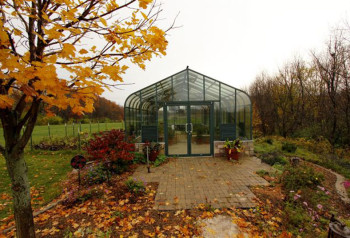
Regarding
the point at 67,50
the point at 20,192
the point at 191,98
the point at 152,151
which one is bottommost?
the point at 152,151

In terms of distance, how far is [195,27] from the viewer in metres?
6.30

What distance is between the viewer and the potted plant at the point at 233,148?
6.50 meters

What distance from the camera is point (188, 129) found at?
7035mm

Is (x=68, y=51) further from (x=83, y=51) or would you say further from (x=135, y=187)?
(x=135, y=187)

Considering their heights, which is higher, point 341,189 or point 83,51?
point 83,51

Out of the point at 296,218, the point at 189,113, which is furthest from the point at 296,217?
the point at 189,113

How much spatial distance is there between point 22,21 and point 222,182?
5001 millimetres

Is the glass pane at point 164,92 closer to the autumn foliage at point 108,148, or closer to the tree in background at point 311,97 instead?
the autumn foliage at point 108,148

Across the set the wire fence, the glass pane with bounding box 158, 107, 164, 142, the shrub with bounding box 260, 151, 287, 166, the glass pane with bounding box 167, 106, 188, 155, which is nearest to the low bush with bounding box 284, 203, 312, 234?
the shrub with bounding box 260, 151, 287, 166

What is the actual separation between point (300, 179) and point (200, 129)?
152 inches

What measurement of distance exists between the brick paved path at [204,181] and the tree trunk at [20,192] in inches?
81.1

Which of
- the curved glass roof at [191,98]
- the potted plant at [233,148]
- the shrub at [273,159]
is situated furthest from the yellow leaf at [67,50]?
the shrub at [273,159]

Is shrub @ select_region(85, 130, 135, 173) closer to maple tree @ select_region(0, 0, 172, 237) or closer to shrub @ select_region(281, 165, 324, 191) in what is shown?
maple tree @ select_region(0, 0, 172, 237)

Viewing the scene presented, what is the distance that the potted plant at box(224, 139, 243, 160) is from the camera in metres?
6.50
